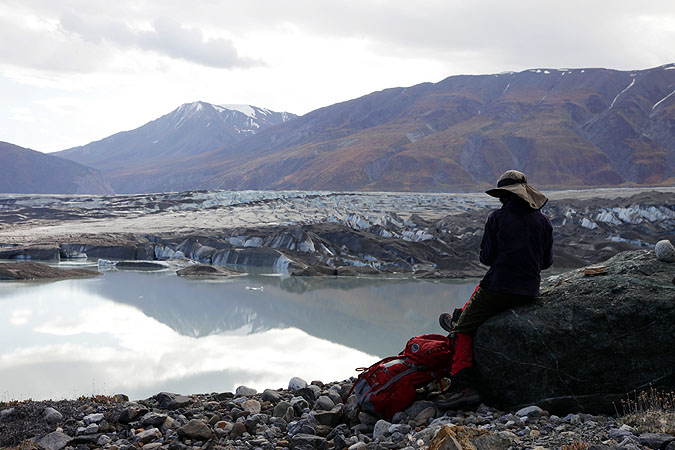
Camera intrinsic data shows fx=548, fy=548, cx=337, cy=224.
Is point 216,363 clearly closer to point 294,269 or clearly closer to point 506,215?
point 506,215

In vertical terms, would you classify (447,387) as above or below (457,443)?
below

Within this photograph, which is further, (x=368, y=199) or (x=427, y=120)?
(x=427, y=120)

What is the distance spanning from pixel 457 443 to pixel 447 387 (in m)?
1.39

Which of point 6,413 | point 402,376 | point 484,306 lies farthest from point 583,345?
point 6,413

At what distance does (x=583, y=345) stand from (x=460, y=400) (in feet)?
2.78

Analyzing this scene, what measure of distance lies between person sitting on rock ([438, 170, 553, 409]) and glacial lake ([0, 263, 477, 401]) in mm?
3183

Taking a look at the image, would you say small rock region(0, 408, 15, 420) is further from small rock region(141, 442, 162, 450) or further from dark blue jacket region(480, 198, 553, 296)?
dark blue jacket region(480, 198, 553, 296)

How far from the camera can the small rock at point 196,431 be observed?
11.3 ft

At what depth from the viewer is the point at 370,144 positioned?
106 meters

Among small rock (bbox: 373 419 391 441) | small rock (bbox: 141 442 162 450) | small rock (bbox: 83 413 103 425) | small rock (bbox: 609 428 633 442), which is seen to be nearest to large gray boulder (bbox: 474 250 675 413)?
small rock (bbox: 609 428 633 442)

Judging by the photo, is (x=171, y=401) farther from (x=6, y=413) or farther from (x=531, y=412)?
(x=531, y=412)

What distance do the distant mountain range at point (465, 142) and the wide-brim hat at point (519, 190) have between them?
3133 inches

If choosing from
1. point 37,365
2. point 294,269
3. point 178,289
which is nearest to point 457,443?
point 37,365

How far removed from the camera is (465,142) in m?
97.4
